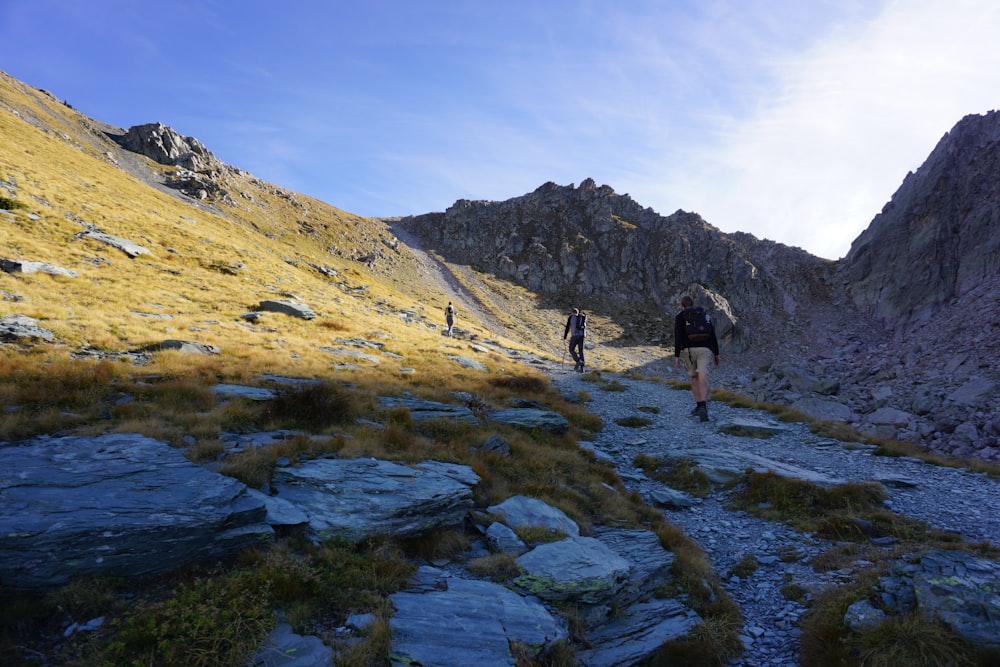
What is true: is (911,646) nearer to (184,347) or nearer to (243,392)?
(243,392)

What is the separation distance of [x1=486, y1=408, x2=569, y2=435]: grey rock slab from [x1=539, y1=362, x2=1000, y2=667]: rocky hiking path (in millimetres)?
1135

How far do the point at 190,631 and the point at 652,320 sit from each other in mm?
66365

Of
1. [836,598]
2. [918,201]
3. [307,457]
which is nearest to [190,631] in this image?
[307,457]

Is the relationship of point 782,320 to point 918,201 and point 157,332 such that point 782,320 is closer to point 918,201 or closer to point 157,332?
point 918,201

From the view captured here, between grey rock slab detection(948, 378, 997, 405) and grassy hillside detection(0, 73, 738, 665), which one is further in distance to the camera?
grey rock slab detection(948, 378, 997, 405)

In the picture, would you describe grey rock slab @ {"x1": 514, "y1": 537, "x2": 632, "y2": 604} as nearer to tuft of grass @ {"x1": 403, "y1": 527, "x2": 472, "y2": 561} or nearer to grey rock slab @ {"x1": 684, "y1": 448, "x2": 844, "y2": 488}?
tuft of grass @ {"x1": 403, "y1": 527, "x2": 472, "y2": 561}

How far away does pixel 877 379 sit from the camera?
98.0ft

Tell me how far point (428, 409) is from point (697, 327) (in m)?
8.71

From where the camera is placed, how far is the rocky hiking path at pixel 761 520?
5809 millimetres

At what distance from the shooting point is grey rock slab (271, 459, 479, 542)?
5770mm

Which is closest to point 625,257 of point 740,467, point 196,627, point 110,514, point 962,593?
point 740,467

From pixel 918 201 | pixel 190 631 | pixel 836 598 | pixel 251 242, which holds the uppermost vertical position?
pixel 918 201

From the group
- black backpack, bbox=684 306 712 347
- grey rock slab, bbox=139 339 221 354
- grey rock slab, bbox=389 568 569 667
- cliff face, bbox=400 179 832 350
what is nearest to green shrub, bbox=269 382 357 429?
grey rock slab, bbox=389 568 569 667

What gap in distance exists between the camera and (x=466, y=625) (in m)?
4.58
